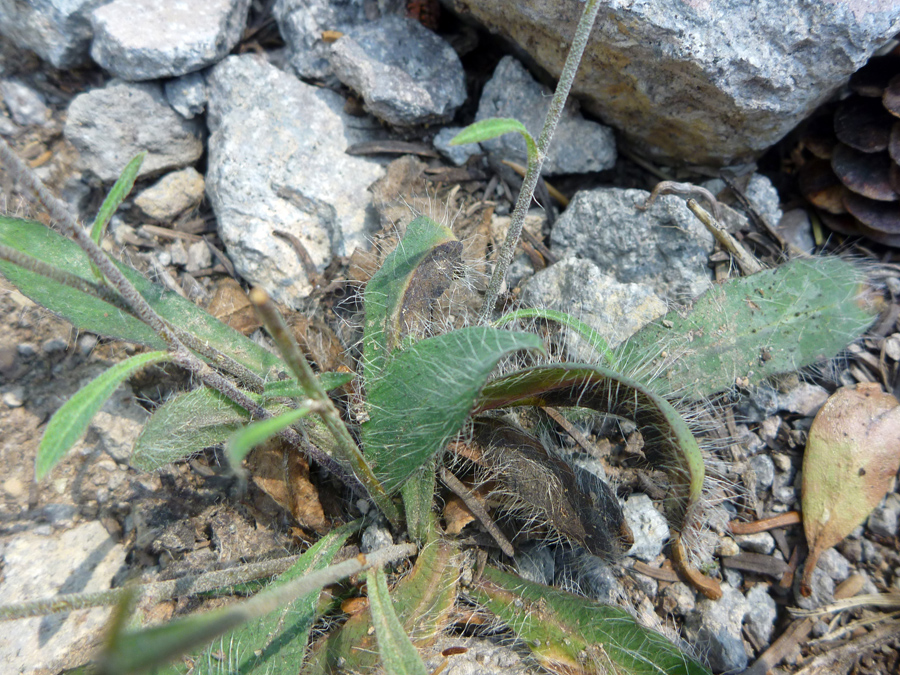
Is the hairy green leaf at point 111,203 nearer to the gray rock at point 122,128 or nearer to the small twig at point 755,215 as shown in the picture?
the gray rock at point 122,128

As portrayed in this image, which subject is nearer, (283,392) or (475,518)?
(283,392)

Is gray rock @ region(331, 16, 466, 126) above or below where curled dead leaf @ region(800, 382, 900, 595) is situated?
above

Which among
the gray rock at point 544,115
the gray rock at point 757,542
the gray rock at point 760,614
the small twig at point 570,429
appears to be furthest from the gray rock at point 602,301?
the gray rock at point 760,614

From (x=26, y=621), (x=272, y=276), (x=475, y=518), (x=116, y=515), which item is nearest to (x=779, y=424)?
(x=475, y=518)

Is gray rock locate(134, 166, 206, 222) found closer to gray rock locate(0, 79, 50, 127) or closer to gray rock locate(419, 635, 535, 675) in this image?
gray rock locate(0, 79, 50, 127)

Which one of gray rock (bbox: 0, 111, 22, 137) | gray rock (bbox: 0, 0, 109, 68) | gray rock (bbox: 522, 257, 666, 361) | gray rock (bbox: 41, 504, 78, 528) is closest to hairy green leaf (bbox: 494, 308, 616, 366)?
gray rock (bbox: 522, 257, 666, 361)

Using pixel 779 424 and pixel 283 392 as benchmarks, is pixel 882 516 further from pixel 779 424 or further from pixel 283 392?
pixel 283 392

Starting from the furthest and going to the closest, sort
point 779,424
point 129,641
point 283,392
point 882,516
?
1. point 779,424
2. point 882,516
3. point 283,392
4. point 129,641
